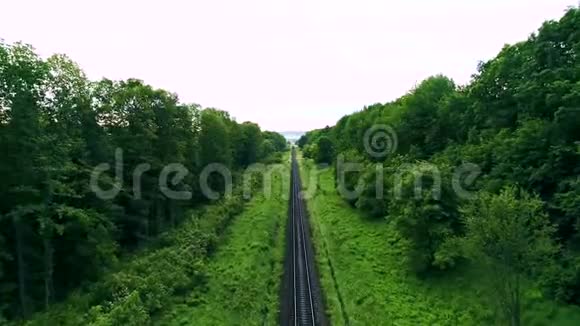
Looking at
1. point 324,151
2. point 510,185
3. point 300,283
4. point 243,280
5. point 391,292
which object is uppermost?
point 324,151

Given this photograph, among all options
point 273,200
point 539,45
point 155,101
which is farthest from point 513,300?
point 273,200

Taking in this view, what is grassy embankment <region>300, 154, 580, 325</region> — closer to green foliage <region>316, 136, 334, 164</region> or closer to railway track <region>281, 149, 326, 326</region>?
railway track <region>281, 149, 326, 326</region>

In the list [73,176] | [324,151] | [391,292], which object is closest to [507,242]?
[391,292]

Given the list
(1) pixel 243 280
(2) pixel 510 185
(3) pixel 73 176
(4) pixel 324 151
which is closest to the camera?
(3) pixel 73 176

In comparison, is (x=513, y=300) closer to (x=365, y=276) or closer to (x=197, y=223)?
(x=365, y=276)

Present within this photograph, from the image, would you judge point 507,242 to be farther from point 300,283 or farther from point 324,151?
→ point 324,151

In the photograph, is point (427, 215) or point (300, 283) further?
point (300, 283)

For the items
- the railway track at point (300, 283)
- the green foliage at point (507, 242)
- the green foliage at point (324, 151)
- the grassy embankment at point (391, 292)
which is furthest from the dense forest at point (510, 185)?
the green foliage at point (324, 151)

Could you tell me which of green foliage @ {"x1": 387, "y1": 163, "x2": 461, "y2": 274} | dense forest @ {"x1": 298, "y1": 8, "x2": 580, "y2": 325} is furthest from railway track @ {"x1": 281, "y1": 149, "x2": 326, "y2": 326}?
green foliage @ {"x1": 387, "y1": 163, "x2": 461, "y2": 274}
